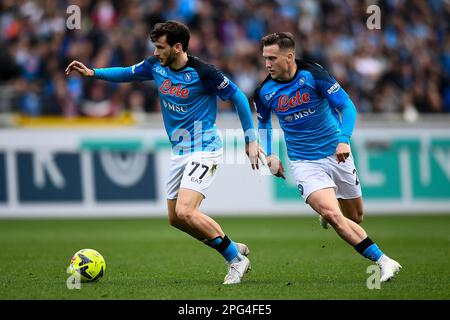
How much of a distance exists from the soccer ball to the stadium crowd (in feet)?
32.8

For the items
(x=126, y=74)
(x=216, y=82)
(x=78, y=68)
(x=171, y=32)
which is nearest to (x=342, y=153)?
(x=216, y=82)

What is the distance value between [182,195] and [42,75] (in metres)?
11.4

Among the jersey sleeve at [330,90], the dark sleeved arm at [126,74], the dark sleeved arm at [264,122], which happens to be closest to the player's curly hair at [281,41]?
the jersey sleeve at [330,90]

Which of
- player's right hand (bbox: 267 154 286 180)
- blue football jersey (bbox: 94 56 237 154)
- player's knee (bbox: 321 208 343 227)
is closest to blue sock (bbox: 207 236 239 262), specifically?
player's right hand (bbox: 267 154 286 180)

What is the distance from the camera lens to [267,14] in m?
21.3

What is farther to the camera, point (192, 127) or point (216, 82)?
point (192, 127)

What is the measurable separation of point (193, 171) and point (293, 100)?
124cm

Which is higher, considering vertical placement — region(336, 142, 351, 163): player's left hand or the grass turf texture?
region(336, 142, 351, 163): player's left hand

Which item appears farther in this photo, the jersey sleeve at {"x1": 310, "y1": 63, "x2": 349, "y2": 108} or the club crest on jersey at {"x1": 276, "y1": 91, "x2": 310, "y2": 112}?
the club crest on jersey at {"x1": 276, "y1": 91, "x2": 310, "y2": 112}

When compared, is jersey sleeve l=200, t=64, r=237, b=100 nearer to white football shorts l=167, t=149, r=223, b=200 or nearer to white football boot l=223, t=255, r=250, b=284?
white football shorts l=167, t=149, r=223, b=200

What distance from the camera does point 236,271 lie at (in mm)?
8930

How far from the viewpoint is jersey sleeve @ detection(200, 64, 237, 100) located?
29.8 feet

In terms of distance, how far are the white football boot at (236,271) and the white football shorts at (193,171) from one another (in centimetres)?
77

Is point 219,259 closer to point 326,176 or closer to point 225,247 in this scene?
point 225,247
